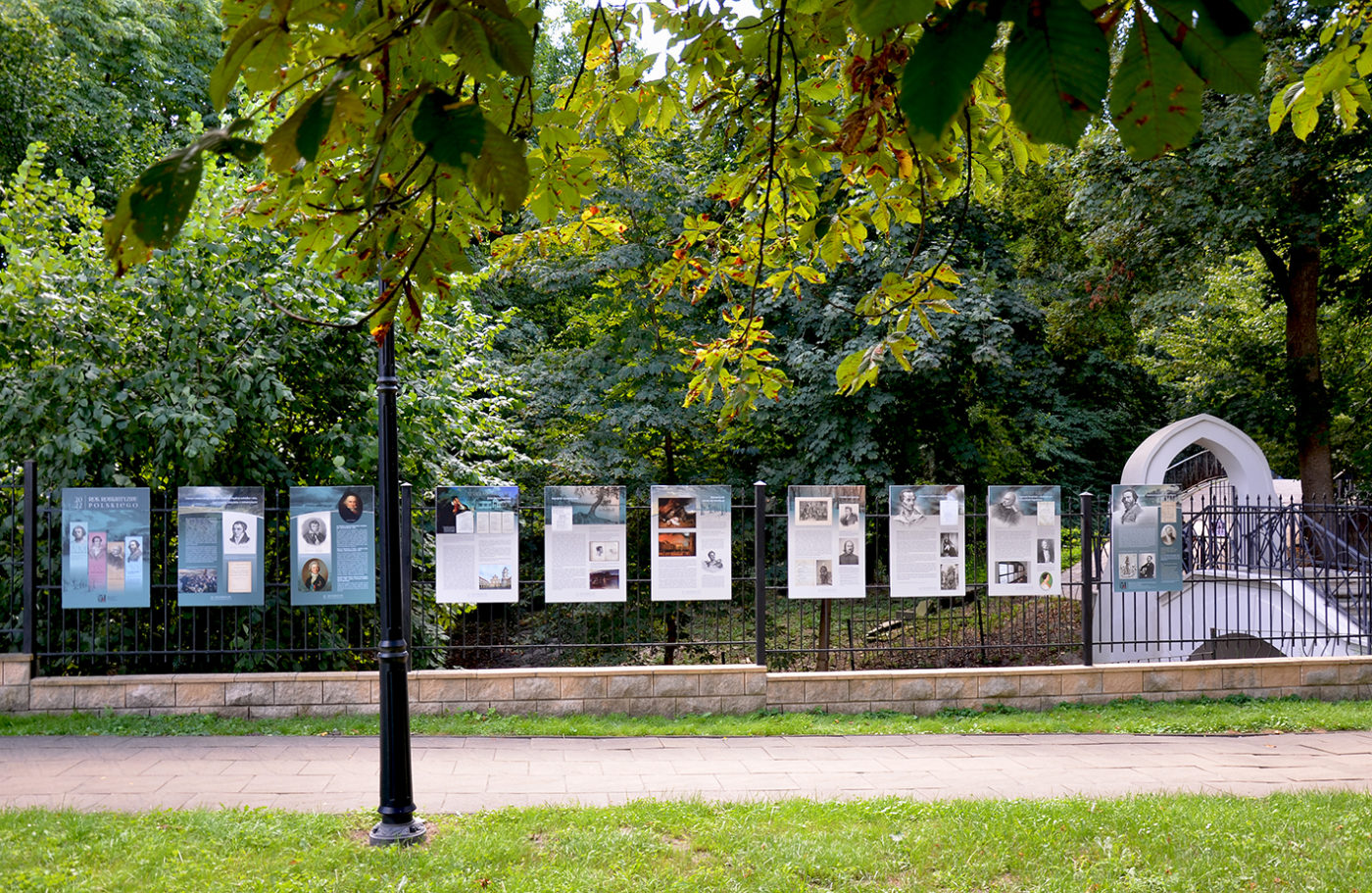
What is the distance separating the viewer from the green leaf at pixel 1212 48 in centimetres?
127

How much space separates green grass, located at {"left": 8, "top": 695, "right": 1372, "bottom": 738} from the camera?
27.5 feet

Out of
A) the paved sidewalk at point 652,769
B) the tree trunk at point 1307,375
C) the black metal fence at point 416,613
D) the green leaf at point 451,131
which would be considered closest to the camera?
the green leaf at point 451,131

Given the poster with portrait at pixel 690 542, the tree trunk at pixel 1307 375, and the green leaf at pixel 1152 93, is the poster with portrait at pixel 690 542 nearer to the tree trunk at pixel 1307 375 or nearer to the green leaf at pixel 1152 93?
the green leaf at pixel 1152 93

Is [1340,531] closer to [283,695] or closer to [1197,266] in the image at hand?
[1197,266]

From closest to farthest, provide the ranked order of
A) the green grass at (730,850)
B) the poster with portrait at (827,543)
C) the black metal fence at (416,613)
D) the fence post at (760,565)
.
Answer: the green grass at (730,850) < the black metal fence at (416,613) < the fence post at (760,565) < the poster with portrait at (827,543)

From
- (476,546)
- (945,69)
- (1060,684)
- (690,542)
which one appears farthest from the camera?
(1060,684)

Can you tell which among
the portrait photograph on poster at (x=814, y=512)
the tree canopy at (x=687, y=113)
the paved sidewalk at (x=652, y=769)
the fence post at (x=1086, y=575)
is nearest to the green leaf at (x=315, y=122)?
the tree canopy at (x=687, y=113)

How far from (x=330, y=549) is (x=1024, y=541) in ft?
21.6

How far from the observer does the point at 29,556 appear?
8.75 meters

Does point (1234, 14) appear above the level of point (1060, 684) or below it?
above

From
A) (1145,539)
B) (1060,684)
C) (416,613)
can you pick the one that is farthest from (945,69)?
(1145,539)

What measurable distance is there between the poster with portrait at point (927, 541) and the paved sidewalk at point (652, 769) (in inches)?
67.0

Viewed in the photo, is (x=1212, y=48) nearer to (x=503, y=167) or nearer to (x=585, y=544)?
(x=503, y=167)

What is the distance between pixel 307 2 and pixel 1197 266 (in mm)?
18544
